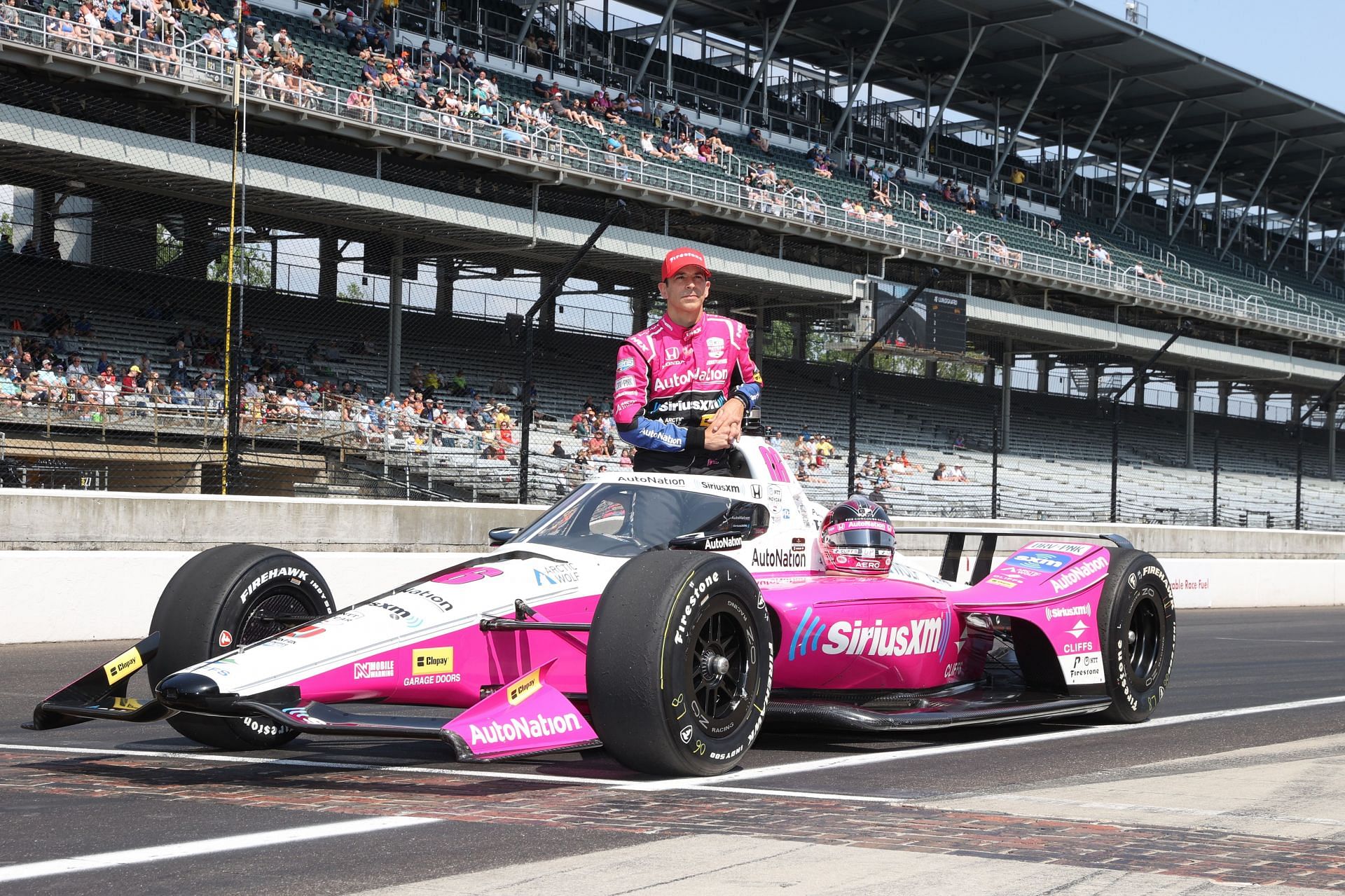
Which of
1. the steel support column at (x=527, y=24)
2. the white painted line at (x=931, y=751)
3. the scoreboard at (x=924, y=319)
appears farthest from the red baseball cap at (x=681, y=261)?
the steel support column at (x=527, y=24)

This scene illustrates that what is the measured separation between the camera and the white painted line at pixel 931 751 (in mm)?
6035

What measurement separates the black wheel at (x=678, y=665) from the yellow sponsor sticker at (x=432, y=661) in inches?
24.0

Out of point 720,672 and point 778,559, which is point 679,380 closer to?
point 778,559

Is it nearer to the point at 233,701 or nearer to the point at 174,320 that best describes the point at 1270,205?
the point at 174,320

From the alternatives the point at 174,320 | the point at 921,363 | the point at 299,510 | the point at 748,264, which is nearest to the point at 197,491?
the point at 299,510

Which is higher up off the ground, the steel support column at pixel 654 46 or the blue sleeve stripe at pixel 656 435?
the steel support column at pixel 654 46

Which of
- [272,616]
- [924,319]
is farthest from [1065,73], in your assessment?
[272,616]

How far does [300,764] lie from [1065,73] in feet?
160

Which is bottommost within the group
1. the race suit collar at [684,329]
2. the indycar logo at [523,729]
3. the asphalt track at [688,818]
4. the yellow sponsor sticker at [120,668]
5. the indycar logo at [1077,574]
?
the asphalt track at [688,818]

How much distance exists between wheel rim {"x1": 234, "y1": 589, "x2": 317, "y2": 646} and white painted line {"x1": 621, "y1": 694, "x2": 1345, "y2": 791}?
177 cm

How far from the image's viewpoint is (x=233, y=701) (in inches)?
218

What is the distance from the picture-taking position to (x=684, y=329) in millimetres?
8258

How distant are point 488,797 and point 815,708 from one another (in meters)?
1.91

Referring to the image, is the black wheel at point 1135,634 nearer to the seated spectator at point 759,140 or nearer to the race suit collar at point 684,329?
the race suit collar at point 684,329
